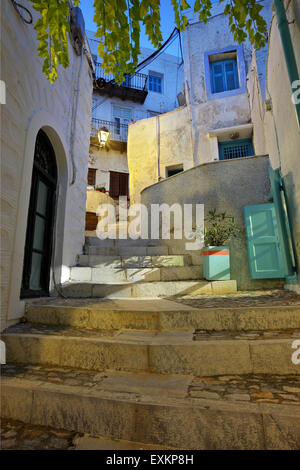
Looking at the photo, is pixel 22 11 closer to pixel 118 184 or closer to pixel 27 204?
pixel 27 204

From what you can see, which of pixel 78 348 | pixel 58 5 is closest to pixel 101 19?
pixel 58 5

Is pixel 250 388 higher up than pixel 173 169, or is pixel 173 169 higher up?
pixel 173 169

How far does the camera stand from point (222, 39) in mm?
10133

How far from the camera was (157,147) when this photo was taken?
10.7 metres

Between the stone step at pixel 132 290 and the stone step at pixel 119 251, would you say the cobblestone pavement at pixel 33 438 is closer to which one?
the stone step at pixel 132 290

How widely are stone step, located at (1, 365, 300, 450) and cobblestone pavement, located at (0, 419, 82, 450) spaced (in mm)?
43

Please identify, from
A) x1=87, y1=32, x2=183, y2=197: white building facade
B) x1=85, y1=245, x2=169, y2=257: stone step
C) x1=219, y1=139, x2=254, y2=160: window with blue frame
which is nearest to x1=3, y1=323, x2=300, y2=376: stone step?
x1=85, y1=245, x2=169, y2=257: stone step

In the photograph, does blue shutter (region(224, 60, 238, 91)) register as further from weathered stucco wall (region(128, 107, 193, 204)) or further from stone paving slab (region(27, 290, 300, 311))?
stone paving slab (region(27, 290, 300, 311))

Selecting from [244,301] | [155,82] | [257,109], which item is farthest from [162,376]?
[155,82]

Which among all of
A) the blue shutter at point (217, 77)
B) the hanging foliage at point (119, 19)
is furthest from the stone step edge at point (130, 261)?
the blue shutter at point (217, 77)

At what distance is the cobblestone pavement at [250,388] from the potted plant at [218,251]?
2.66m

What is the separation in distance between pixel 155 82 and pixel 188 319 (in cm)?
1982

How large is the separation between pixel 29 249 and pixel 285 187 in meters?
4.16

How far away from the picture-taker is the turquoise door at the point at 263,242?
14.7 feet
